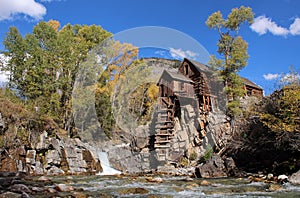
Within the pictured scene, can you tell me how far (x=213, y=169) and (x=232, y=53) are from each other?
11044mm

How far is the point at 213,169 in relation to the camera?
1390cm

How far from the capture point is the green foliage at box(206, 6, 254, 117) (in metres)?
20.4

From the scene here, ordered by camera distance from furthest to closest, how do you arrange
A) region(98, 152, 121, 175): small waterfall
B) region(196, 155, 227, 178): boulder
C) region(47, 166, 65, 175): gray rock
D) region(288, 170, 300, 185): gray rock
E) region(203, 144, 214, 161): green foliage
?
region(203, 144, 214, 161): green foliage, region(98, 152, 121, 175): small waterfall, region(47, 166, 65, 175): gray rock, region(196, 155, 227, 178): boulder, region(288, 170, 300, 185): gray rock

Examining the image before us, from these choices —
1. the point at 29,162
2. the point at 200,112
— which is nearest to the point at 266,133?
the point at 200,112

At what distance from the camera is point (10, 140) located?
14.5 m

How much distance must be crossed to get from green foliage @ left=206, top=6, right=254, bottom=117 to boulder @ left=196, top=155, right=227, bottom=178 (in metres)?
6.46

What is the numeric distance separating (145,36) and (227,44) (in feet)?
32.9

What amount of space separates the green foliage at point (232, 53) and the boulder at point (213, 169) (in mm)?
6464

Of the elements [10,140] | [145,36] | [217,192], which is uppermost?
[145,36]

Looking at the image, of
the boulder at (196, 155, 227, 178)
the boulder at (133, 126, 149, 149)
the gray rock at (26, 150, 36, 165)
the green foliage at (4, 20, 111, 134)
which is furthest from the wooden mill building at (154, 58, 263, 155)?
the gray rock at (26, 150, 36, 165)

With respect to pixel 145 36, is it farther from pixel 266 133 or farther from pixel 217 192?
pixel 217 192

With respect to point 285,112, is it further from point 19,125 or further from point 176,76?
point 19,125

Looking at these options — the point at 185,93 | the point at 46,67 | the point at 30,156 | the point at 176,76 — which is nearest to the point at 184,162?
the point at 185,93

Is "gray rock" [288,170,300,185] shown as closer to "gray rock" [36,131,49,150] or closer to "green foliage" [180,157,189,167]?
"green foliage" [180,157,189,167]
